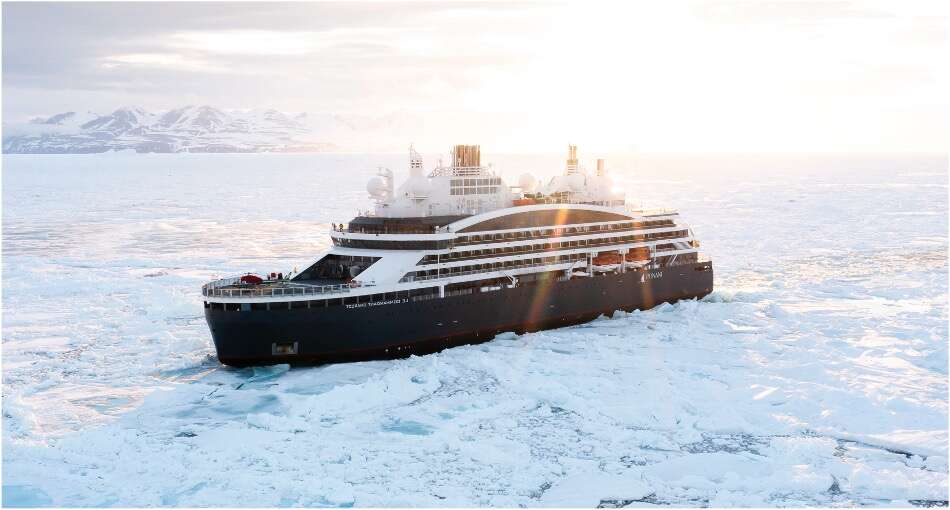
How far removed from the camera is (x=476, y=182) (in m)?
43.1

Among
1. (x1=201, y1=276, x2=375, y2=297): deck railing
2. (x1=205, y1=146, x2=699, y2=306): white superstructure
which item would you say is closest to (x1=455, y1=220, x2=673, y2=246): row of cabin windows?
(x1=205, y1=146, x2=699, y2=306): white superstructure

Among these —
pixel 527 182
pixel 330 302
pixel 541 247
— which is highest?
pixel 527 182

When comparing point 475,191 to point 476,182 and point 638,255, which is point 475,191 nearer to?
point 476,182

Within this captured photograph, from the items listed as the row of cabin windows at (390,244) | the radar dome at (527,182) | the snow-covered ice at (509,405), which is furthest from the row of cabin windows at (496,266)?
the radar dome at (527,182)

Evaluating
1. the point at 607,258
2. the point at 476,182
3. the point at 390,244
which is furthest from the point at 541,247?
the point at 390,244

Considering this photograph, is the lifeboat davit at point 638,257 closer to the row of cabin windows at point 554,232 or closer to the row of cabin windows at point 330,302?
the row of cabin windows at point 554,232

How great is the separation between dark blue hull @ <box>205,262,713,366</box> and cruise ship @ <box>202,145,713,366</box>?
1.9 inches

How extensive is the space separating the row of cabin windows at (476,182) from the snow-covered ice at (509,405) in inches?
301

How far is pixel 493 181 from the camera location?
43688mm

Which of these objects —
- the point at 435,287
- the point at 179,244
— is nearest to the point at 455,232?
the point at 435,287

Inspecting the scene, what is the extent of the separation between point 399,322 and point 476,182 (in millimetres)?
9756

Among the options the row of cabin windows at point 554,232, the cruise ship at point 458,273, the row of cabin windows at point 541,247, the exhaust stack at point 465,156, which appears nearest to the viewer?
the cruise ship at point 458,273

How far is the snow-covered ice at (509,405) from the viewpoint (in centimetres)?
2303

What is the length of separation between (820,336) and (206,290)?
962 inches
